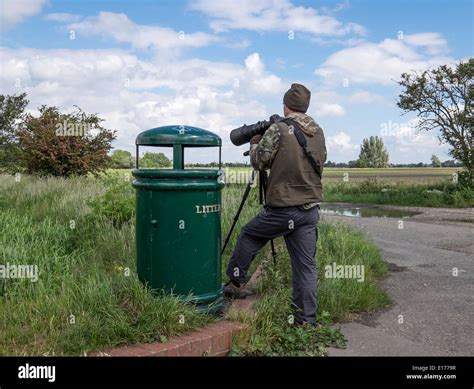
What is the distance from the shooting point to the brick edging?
3.41 m

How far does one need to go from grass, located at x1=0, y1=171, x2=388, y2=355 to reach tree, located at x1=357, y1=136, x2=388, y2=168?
120ft

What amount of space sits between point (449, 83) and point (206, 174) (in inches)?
678

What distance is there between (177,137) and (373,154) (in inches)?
1591

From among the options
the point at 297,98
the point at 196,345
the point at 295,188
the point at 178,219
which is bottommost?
the point at 196,345

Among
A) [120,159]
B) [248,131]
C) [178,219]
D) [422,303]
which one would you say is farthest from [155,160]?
[120,159]

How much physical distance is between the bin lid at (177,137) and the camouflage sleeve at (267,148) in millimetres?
365

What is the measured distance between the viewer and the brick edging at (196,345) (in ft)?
11.2

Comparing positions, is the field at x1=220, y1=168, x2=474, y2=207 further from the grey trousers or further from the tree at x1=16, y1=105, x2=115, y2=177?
the grey trousers

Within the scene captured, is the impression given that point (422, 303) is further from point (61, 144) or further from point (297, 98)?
point (61, 144)

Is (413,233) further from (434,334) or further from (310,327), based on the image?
(310,327)

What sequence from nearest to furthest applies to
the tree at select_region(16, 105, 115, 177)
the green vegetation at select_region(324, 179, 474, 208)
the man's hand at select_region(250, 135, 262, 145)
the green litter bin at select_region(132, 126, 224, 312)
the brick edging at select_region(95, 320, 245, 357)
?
the brick edging at select_region(95, 320, 245, 357) < the green litter bin at select_region(132, 126, 224, 312) < the man's hand at select_region(250, 135, 262, 145) < the tree at select_region(16, 105, 115, 177) < the green vegetation at select_region(324, 179, 474, 208)

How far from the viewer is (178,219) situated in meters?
3.92

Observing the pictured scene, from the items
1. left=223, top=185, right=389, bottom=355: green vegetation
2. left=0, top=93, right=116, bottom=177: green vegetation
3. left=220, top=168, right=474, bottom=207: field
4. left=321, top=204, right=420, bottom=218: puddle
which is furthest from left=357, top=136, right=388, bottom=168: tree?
left=223, top=185, right=389, bottom=355: green vegetation
